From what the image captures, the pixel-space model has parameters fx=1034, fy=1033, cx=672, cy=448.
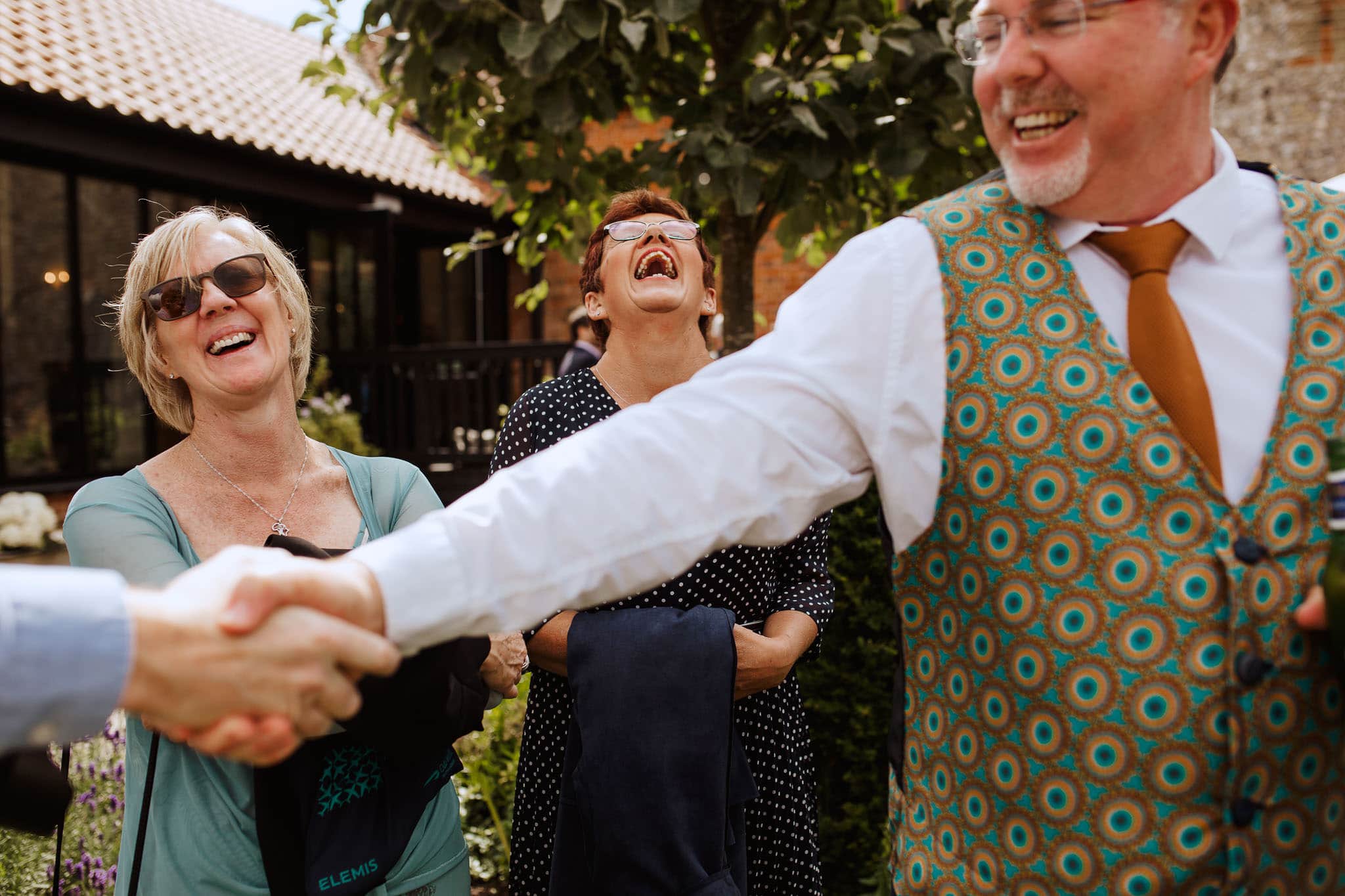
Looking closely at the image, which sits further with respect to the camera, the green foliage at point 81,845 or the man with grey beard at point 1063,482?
the green foliage at point 81,845

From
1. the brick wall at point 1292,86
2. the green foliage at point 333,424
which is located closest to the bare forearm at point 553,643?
the brick wall at point 1292,86

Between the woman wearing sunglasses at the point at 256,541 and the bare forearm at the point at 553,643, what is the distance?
6cm

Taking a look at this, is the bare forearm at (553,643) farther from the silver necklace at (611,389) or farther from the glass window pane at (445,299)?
the glass window pane at (445,299)

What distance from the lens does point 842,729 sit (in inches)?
133

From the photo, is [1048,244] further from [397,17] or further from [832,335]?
[397,17]

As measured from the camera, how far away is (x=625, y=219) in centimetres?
254

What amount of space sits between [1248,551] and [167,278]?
2017 millimetres

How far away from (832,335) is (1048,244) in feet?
1.00

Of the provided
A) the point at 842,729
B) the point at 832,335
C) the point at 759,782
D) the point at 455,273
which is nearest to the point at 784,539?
the point at 832,335

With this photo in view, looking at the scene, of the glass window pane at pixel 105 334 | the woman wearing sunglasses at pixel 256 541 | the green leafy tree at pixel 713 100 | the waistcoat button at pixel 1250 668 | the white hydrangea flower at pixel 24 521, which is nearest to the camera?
the waistcoat button at pixel 1250 668

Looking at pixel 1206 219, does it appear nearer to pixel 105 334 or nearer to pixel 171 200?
pixel 105 334

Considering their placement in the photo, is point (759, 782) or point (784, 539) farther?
point (759, 782)

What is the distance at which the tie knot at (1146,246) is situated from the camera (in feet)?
4.34

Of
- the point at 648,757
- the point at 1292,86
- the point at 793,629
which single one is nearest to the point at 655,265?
the point at 793,629
